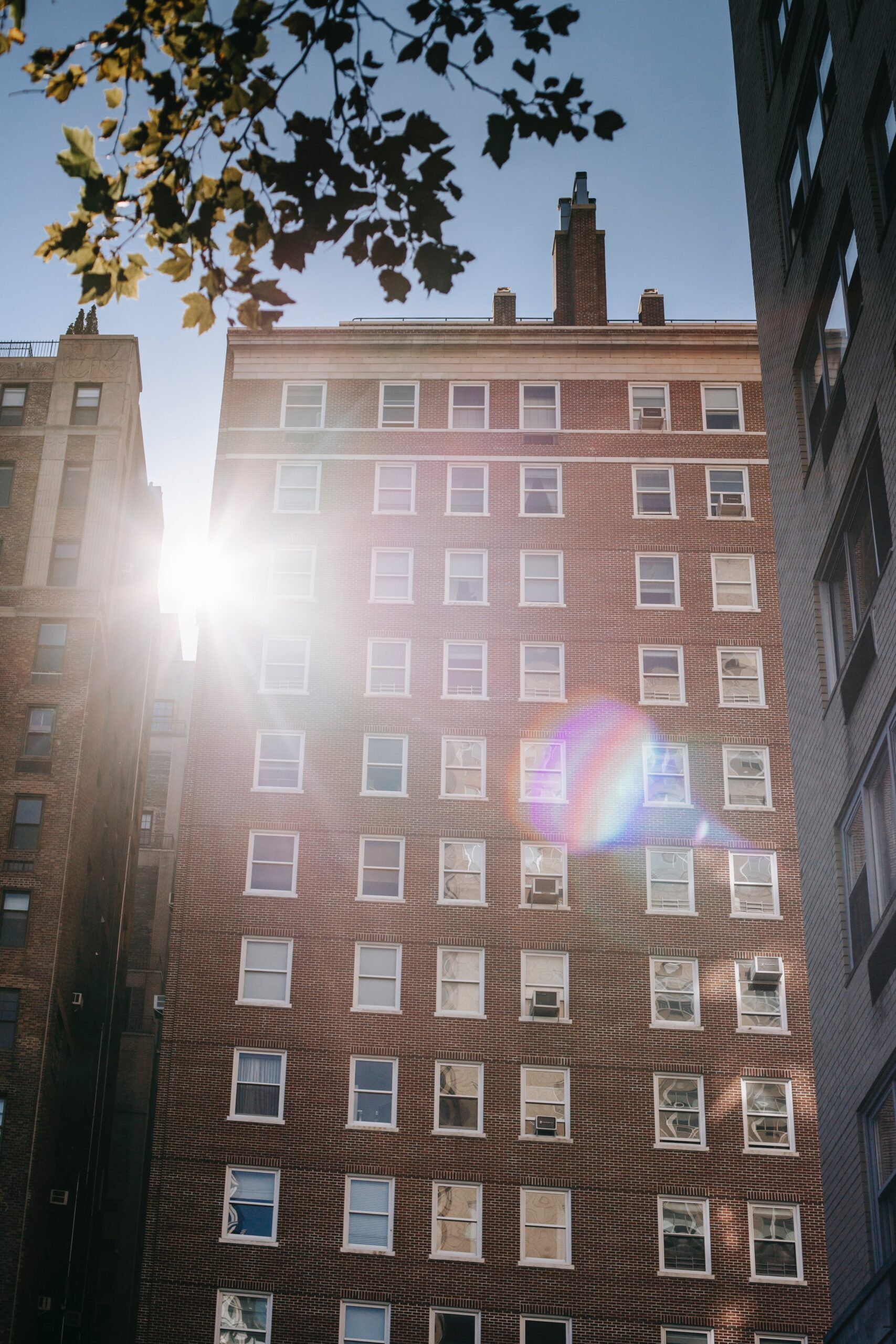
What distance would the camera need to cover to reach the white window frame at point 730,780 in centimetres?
4169

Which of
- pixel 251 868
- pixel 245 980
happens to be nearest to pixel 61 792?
pixel 251 868

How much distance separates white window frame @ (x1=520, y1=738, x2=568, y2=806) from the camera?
41.9 metres

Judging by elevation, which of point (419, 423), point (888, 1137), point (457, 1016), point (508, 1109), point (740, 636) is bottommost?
point (888, 1137)

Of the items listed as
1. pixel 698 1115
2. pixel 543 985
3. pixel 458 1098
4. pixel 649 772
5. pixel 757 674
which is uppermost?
pixel 757 674

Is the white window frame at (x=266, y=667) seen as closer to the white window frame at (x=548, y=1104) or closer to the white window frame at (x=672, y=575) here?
the white window frame at (x=672, y=575)

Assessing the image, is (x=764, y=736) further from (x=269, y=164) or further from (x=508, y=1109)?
(x=269, y=164)

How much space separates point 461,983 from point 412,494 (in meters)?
16.5

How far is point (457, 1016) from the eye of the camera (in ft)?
128

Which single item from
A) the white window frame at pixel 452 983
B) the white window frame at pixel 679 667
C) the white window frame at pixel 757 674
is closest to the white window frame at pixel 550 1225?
the white window frame at pixel 452 983

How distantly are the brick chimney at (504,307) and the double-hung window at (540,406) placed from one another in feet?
15.5

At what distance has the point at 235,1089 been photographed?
3869cm

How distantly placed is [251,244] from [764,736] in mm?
35140

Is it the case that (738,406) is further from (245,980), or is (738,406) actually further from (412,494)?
(245,980)

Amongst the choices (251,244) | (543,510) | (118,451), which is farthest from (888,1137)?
(118,451)
